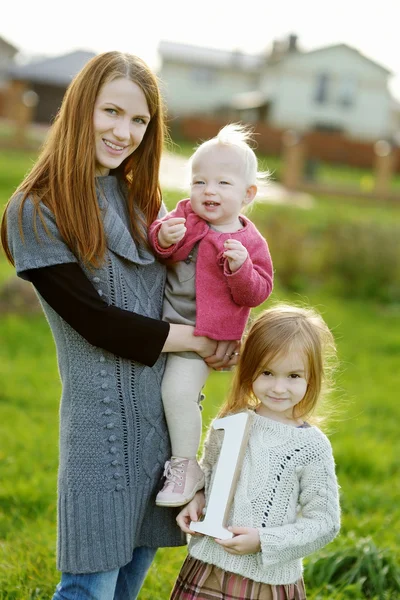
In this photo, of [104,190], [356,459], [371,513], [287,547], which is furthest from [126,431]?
[356,459]

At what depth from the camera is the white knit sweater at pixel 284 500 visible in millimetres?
2225

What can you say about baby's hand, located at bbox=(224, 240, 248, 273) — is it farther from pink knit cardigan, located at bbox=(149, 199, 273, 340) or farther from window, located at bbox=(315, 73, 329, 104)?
window, located at bbox=(315, 73, 329, 104)

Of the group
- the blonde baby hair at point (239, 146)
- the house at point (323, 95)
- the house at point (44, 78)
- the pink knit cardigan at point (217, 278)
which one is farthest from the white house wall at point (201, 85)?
the pink knit cardigan at point (217, 278)

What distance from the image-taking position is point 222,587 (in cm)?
229

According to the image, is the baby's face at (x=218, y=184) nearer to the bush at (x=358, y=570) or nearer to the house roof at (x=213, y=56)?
the bush at (x=358, y=570)

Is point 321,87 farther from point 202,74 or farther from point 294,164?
point 294,164

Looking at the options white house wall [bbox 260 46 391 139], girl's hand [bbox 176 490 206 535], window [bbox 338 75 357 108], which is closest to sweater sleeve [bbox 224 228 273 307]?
girl's hand [bbox 176 490 206 535]

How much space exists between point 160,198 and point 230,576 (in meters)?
1.17

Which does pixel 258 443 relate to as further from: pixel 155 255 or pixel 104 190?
pixel 104 190

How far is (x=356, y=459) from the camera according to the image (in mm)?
5320

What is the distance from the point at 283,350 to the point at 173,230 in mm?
466

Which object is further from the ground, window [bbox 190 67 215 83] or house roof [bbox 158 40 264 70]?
house roof [bbox 158 40 264 70]

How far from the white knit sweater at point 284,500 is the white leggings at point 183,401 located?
0.20 meters

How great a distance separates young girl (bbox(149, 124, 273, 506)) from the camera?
7.80 ft
